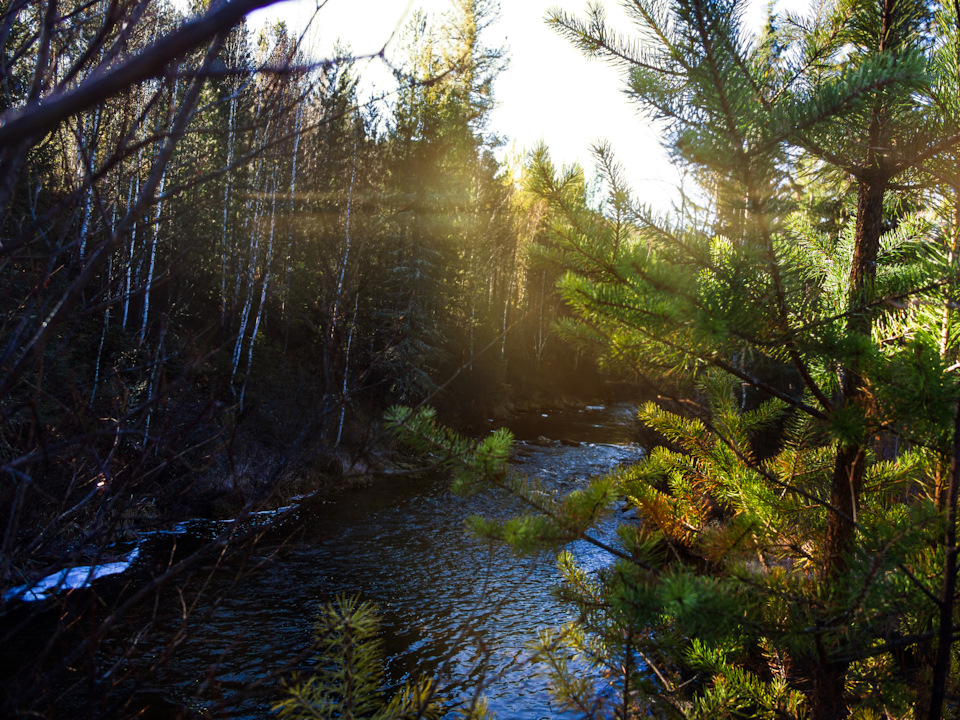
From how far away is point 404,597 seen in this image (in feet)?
24.4

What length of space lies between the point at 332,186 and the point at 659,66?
15.3 m

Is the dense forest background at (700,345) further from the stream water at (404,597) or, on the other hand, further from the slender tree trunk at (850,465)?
the stream water at (404,597)

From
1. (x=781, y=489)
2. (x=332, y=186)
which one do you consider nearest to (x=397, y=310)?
(x=332, y=186)

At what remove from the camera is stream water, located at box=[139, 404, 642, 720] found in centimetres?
551

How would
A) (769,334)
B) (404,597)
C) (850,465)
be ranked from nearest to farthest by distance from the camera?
(769,334)
(850,465)
(404,597)

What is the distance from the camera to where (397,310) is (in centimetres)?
1662

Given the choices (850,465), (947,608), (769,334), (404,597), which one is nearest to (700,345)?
(769,334)

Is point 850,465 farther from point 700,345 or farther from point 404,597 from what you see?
point 404,597

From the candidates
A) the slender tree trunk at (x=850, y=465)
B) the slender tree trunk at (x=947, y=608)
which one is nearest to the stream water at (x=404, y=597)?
the slender tree trunk at (x=850, y=465)

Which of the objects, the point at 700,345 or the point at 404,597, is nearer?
the point at 700,345

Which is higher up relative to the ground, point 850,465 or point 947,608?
point 850,465

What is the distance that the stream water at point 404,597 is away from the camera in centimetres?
551

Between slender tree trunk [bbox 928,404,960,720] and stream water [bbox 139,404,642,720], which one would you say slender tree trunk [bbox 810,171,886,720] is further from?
stream water [bbox 139,404,642,720]

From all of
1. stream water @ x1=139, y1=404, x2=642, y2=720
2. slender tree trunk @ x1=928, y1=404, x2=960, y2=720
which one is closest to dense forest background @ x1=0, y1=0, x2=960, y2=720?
slender tree trunk @ x1=928, y1=404, x2=960, y2=720
